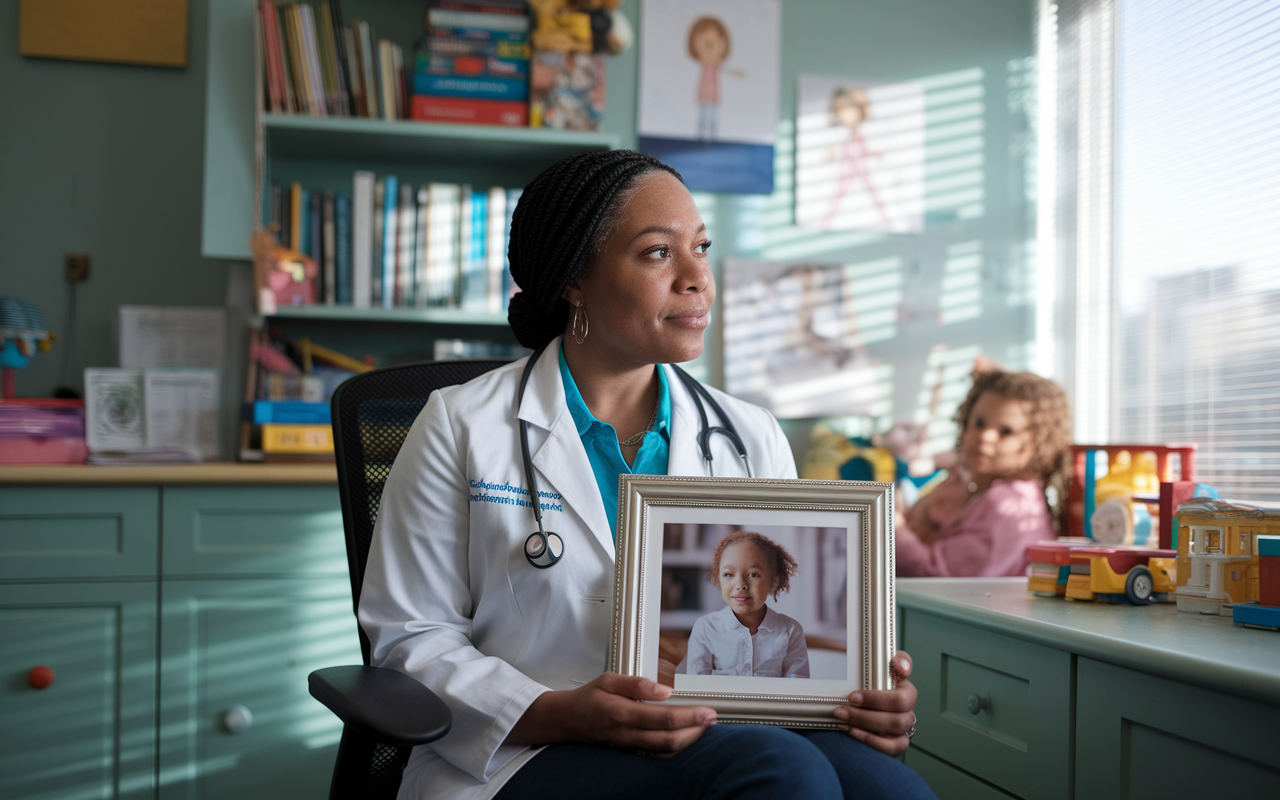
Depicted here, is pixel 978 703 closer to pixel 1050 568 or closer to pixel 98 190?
pixel 1050 568

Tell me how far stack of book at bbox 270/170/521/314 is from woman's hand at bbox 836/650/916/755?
1.58m

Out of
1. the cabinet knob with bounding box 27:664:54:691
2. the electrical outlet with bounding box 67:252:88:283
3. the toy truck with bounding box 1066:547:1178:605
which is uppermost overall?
the electrical outlet with bounding box 67:252:88:283

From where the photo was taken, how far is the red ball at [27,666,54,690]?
1810 millimetres

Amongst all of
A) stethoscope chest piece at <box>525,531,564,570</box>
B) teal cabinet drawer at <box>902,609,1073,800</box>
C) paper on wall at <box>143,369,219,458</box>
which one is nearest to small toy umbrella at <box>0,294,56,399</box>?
paper on wall at <box>143,369,219,458</box>

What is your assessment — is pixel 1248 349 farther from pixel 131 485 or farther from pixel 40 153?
pixel 40 153

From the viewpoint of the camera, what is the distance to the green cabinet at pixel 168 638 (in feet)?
6.01

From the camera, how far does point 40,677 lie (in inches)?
71.2

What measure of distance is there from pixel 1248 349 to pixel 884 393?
35.3 inches

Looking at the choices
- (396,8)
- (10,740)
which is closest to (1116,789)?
(10,740)

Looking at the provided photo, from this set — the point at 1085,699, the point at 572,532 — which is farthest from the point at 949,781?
the point at 572,532

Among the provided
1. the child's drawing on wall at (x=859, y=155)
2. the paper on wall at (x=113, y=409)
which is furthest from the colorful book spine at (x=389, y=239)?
the child's drawing on wall at (x=859, y=155)

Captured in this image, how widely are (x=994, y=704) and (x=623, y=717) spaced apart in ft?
1.81

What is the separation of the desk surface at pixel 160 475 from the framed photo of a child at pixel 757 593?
1.06m

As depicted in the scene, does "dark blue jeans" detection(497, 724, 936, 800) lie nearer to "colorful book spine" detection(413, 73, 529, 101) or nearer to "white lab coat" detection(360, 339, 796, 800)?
"white lab coat" detection(360, 339, 796, 800)
